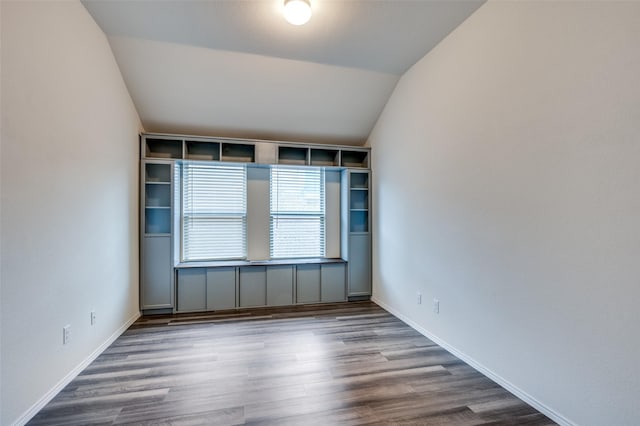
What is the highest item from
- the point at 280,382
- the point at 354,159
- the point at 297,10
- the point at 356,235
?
the point at 297,10

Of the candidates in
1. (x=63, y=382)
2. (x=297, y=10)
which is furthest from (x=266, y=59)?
(x=63, y=382)

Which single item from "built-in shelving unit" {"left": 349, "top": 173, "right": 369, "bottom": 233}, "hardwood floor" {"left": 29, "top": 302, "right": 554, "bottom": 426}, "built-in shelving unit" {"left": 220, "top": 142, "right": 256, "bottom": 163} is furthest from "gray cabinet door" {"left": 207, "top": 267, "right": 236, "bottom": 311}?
"built-in shelving unit" {"left": 349, "top": 173, "right": 369, "bottom": 233}

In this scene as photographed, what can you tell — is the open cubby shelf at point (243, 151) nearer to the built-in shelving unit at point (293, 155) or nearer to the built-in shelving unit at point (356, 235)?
the built-in shelving unit at point (293, 155)

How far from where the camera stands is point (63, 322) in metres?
2.12

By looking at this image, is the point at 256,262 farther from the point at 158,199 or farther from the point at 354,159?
the point at 354,159

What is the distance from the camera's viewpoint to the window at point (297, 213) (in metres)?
4.44

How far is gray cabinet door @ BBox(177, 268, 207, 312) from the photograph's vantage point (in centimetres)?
376

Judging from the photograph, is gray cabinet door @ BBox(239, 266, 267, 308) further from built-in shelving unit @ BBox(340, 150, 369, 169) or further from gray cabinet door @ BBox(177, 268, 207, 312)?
built-in shelving unit @ BBox(340, 150, 369, 169)

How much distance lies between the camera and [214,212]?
4242 millimetres

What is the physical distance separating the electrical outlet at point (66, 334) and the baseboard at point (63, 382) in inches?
10.4

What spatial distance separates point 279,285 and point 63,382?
2.39 metres

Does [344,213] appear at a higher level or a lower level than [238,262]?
higher

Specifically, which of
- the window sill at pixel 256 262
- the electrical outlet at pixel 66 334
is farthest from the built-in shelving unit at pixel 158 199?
the electrical outlet at pixel 66 334

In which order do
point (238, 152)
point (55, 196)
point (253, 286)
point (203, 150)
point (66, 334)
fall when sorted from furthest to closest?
1. point (238, 152)
2. point (203, 150)
3. point (253, 286)
4. point (66, 334)
5. point (55, 196)
